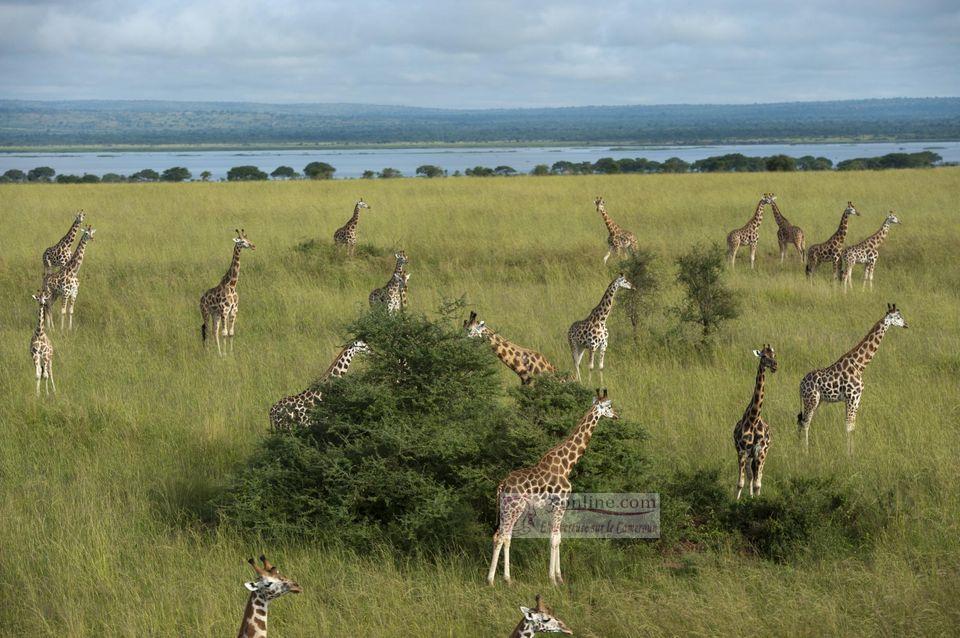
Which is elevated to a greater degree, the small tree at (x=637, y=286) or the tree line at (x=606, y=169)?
the tree line at (x=606, y=169)

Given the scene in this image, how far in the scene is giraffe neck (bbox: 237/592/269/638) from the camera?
16.6 ft

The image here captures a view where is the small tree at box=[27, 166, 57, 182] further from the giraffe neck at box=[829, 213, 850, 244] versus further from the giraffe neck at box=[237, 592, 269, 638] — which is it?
the giraffe neck at box=[237, 592, 269, 638]

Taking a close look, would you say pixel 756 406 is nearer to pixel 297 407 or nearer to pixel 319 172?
pixel 297 407

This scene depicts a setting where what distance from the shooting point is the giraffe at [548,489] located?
6.66 metres

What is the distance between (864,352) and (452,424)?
416 centimetres

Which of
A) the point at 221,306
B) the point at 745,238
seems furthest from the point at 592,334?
the point at 745,238

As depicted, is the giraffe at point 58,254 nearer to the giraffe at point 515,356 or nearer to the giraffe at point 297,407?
the giraffe at point 297,407

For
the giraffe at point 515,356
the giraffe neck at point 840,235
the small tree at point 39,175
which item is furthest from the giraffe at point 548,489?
the small tree at point 39,175

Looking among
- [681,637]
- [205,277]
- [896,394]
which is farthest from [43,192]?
[681,637]

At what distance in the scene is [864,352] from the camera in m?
9.80

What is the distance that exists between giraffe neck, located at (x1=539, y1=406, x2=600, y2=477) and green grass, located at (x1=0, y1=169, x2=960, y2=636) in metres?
0.72

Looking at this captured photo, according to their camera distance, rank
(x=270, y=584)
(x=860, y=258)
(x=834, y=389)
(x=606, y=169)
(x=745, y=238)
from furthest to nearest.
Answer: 1. (x=606, y=169)
2. (x=745, y=238)
3. (x=860, y=258)
4. (x=834, y=389)
5. (x=270, y=584)

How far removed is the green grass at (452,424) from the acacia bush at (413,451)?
25cm

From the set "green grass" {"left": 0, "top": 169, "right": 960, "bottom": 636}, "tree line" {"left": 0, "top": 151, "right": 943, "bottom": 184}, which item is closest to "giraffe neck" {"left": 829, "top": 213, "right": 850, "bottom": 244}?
"green grass" {"left": 0, "top": 169, "right": 960, "bottom": 636}
